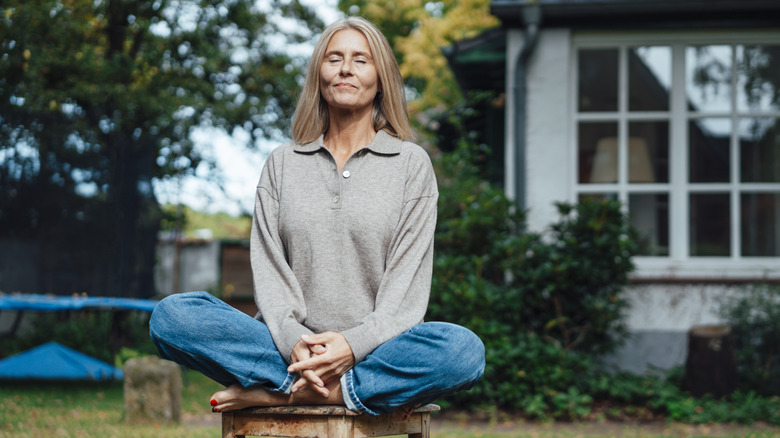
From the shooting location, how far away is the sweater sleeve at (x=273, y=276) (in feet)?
7.77

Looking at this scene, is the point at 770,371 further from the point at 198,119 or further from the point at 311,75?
the point at 198,119

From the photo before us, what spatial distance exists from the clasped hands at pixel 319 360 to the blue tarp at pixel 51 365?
5274mm

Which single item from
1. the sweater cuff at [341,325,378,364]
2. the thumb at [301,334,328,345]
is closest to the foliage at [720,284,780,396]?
the sweater cuff at [341,325,378,364]

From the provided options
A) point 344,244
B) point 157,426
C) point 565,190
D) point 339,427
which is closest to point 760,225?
point 565,190

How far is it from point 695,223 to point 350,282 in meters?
5.17

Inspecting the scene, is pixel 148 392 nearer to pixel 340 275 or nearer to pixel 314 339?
pixel 340 275

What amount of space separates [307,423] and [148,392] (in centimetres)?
334

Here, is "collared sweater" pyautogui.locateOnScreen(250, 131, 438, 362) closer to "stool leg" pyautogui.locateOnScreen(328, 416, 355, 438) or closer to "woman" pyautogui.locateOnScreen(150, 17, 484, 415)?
"woman" pyautogui.locateOnScreen(150, 17, 484, 415)

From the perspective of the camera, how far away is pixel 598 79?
281 inches

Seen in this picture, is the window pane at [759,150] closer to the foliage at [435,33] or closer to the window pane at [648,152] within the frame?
the window pane at [648,152]

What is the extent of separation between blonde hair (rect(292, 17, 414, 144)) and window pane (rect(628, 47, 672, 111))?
15.5 feet

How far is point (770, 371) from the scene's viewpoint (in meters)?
6.35

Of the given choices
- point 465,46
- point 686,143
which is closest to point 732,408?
point 686,143

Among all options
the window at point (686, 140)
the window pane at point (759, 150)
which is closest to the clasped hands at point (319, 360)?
the window at point (686, 140)
